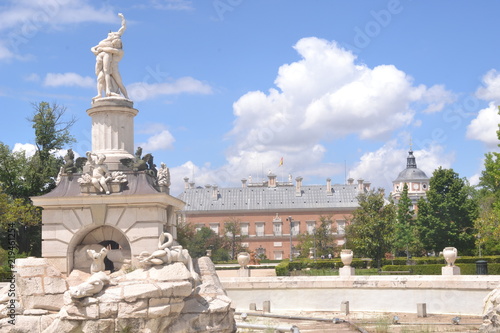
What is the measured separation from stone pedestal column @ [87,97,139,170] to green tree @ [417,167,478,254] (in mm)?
40009

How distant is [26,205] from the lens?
3706 cm

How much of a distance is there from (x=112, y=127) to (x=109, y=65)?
1.60m

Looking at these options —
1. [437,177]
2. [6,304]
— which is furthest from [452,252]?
[437,177]

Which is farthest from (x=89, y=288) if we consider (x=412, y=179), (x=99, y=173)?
(x=412, y=179)

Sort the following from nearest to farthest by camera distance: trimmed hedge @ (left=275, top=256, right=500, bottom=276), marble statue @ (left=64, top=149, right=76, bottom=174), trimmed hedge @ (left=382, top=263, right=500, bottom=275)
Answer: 1. marble statue @ (left=64, top=149, right=76, bottom=174)
2. trimmed hedge @ (left=382, top=263, right=500, bottom=275)
3. trimmed hedge @ (left=275, top=256, right=500, bottom=276)

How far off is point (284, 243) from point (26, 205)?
61561mm

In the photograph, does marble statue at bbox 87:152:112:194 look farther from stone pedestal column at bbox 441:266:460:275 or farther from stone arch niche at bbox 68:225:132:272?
stone pedestal column at bbox 441:266:460:275

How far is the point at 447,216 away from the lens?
170 feet

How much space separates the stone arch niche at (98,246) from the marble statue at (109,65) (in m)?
3.36

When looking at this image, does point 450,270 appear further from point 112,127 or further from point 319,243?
point 319,243

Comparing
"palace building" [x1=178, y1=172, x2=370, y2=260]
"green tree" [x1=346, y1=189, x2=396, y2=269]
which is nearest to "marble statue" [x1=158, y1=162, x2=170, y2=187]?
"green tree" [x1=346, y1=189, x2=396, y2=269]

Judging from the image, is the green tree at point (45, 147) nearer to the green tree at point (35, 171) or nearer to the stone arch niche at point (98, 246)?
the green tree at point (35, 171)

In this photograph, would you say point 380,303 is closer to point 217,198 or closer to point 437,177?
point 437,177

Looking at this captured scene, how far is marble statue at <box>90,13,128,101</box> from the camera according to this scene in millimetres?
16156
